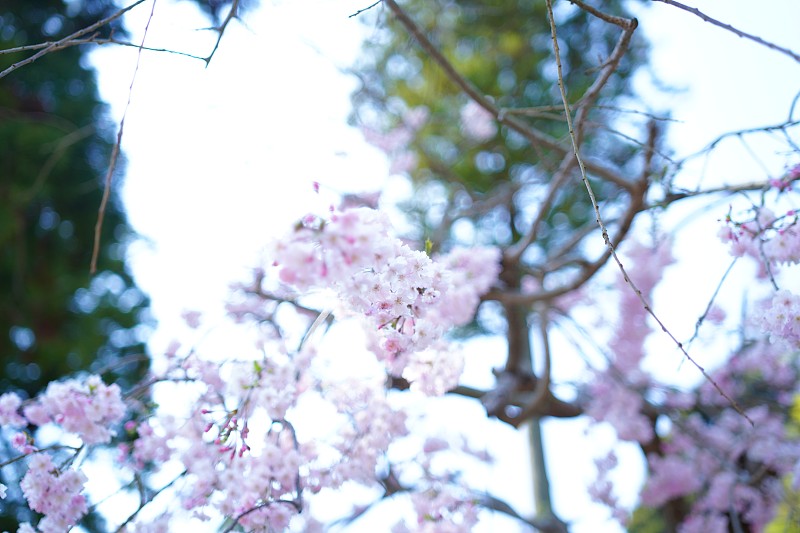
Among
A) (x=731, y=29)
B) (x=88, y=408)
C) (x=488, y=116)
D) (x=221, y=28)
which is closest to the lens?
(x=731, y=29)

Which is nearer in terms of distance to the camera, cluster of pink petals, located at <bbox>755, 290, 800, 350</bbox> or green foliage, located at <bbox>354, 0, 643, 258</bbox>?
cluster of pink petals, located at <bbox>755, 290, 800, 350</bbox>

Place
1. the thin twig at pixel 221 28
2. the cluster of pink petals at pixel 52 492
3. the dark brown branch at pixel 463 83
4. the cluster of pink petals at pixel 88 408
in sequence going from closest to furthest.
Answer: the thin twig at pixel 221 28
the cluster of pink petals at pixel 52 492
the cluster of pink petals at pixel 88 408
the dark brown branch at pixel 463 83

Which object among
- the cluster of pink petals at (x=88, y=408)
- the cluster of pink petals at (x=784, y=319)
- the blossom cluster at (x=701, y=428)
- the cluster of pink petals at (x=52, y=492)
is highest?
the blossom cluster at (x=701, y=428)

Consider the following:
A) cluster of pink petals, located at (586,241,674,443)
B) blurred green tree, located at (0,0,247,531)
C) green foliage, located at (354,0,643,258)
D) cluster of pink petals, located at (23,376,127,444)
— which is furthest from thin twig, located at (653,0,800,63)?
green foliage, located at (354,0,643,258)

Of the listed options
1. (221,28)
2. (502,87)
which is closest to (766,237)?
(221,28)

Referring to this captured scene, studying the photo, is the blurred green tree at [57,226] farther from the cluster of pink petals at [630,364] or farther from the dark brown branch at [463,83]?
the cluster of pink petals at [630,364]

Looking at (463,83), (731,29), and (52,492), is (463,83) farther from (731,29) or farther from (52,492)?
(52,492)

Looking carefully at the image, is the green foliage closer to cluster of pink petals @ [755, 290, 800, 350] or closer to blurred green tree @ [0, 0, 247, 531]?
blurred green tree @ [0, 0, 247, 531]

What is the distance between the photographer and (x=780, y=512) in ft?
12.8

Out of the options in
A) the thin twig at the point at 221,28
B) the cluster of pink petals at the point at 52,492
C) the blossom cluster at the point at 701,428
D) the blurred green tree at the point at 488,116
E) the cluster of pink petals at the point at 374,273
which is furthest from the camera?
the blurred green tree at the point at 488,116

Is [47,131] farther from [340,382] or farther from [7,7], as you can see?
[340,382]

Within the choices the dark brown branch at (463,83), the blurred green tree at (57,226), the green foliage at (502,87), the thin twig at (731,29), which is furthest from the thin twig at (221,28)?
the green foliage at (502,87)

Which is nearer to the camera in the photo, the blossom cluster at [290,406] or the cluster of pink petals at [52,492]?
the blossom cluster at [290,406]

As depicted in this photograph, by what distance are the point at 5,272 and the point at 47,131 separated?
0.99 meters
